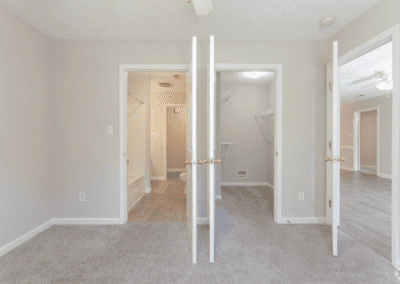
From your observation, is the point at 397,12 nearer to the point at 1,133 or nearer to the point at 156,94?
the point at 1,133

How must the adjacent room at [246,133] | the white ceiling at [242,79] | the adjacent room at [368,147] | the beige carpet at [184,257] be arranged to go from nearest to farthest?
1. the beige carpet at [184,257]
2. the adjacent room at [368,147]
3. the white ceiling at [242,79]
4. the adjacent room at [246,133]

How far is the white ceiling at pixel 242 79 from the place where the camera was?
419cm

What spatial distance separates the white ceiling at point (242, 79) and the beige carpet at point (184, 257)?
114 inches

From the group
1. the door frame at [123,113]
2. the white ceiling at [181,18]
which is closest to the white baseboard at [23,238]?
the door frame at [123,113]

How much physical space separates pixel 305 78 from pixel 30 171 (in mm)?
3474

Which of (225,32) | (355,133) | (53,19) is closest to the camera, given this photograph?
(53,19)

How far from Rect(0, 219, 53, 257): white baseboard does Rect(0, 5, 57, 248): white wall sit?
0.12ft

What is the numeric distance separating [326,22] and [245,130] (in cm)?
296

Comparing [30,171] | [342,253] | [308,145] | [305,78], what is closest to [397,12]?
[305,78]

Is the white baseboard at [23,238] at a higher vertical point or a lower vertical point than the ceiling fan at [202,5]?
lower

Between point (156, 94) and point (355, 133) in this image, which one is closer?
point (156, 94)

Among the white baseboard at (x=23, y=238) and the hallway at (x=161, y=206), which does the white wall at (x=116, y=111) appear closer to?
the white baseboard at (x=23, y=238)

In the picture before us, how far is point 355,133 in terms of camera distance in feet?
23.0

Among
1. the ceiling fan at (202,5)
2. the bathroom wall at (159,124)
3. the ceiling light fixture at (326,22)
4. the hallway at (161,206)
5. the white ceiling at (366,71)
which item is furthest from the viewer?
the bathroom wall at (159,124)
